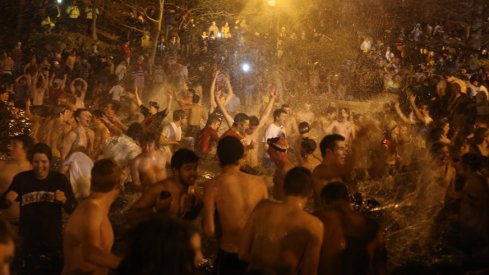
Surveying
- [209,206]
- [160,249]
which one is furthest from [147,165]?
[160,249]

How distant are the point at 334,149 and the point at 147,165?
259 cm

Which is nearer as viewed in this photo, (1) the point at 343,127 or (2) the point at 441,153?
(2) the point at 441,153

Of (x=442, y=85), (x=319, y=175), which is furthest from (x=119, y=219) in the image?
(x=442, y=85)

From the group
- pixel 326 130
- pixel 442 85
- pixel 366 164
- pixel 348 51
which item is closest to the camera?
pixel 366 164

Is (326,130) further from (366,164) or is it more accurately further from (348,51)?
(348,51)

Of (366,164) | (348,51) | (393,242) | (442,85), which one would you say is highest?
(348,51)

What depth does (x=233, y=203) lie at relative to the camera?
192 inches

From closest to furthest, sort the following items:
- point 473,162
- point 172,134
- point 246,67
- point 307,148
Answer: point 473,162 → point 307,148 → point 172,134 → point 246,67

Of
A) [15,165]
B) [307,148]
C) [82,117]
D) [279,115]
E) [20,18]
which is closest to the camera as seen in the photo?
[15,165]

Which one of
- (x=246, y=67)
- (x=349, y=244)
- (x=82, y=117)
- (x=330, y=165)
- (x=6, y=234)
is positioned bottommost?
(x=349, y=244)

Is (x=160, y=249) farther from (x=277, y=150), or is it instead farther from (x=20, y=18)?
(x=20, y=18)

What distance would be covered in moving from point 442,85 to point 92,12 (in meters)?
16.0

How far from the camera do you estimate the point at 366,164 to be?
11.0 metres

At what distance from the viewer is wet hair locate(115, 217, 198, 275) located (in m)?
2.56
